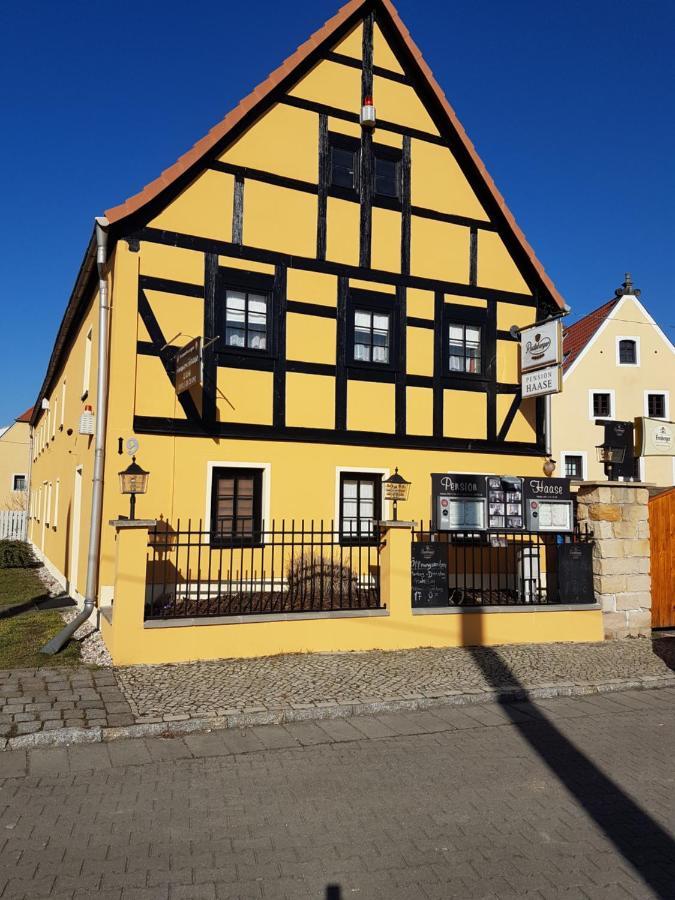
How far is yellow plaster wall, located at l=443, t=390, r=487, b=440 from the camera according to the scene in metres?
14.0

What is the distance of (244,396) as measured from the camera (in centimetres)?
1229

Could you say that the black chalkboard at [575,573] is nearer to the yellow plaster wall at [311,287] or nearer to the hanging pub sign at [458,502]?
the hanging pub sign at [458,502]

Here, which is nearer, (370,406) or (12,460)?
(370,406)

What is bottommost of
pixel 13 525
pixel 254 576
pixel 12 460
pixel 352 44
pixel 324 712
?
pixel 324 712

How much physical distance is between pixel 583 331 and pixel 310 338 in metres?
22.5

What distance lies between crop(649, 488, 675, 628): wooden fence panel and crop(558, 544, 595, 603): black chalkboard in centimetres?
165

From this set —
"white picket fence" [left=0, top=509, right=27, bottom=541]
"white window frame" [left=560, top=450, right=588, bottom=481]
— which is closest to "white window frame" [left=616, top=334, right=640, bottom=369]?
"white window frame" [left=560, top=450, right=588, bottom=481]

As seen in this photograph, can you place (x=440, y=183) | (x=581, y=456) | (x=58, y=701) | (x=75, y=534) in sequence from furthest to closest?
(x=581, y=456), (x=440, y=183), (x=75, y=534), (x=58, y=701)

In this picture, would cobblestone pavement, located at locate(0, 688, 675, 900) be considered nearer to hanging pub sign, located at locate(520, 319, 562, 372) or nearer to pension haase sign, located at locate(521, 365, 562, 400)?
pension haase sign, located at locate(521, 365, 562, 400)

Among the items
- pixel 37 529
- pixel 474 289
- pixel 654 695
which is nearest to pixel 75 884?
pixel 654 695

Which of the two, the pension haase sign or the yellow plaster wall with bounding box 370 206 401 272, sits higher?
the yellow plaster wall with bounding box 370 206 401 272

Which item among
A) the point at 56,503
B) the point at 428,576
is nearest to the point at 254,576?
the point at 428,576

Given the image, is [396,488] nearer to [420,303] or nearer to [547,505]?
[547,505]

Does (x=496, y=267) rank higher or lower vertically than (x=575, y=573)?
higher
